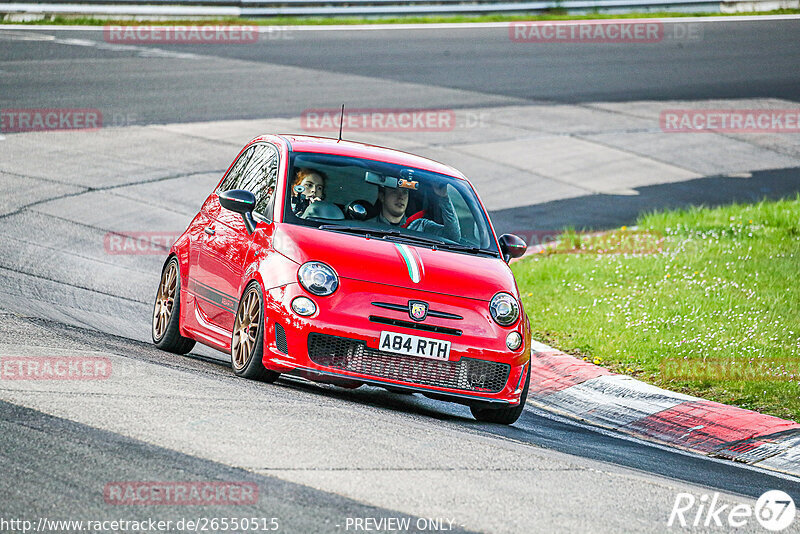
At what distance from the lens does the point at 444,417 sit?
8.20m

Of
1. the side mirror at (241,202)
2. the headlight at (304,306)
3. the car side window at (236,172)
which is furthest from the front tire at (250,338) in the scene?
the car side window at (236,172)

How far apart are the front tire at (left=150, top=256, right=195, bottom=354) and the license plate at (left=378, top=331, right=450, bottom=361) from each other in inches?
92.8

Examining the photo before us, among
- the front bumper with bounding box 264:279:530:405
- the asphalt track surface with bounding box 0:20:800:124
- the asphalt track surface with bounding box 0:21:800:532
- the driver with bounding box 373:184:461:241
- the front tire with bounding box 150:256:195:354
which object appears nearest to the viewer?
the asphalt track surface with bounding box 0:21:800:532

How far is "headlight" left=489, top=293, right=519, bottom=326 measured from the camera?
7867 mm

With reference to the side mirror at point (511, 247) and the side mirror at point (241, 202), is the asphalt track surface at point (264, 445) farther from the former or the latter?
the side mirror at point (511, 247)

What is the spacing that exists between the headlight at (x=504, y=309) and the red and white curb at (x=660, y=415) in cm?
152

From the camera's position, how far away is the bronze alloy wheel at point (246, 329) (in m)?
7.86

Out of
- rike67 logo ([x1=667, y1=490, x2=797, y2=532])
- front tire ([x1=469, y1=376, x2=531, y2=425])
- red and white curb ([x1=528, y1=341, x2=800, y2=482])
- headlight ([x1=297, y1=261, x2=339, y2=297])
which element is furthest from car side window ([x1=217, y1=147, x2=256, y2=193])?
rike67 logo ([x1=667, y1=490, x2=797, y2=532])

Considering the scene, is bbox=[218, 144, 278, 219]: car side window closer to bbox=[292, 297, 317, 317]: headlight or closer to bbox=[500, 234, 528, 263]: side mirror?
bbox=[292, 297, 317, 317]: headlight

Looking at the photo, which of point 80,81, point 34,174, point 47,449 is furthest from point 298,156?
point 80,81

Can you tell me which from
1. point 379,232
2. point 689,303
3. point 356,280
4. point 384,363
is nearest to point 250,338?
point 356,280

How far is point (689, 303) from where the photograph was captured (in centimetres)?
1166

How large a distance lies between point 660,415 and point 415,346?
2.38m

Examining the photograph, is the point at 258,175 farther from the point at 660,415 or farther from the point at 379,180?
the point at 660,415
